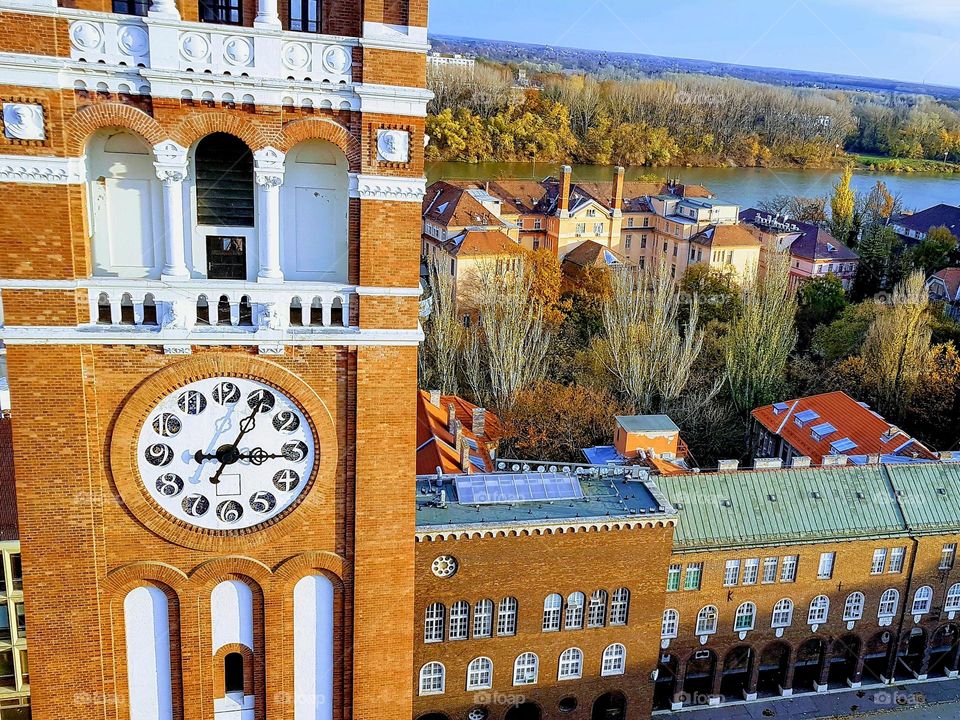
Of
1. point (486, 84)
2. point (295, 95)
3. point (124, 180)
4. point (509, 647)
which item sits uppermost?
point (486, 84)

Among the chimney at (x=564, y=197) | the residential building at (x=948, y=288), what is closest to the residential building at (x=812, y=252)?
the residential building at (x=948, y=288)

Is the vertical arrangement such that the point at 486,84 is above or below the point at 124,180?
above

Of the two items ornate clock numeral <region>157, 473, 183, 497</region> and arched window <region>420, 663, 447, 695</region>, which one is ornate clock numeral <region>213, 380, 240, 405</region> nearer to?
ornate clock numeral <region>157, 473, 183, 497</region>

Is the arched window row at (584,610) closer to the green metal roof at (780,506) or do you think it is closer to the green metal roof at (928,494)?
the green metal roof at (780,506)

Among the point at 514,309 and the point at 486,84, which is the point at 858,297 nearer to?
the point at 514,309

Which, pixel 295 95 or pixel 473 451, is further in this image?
pixel 473 451

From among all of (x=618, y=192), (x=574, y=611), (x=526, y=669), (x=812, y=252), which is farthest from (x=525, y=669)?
(x=812, y=252)

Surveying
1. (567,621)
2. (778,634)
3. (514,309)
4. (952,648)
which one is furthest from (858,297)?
(567,621)

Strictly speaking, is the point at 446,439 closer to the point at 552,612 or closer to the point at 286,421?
the point at 552,612

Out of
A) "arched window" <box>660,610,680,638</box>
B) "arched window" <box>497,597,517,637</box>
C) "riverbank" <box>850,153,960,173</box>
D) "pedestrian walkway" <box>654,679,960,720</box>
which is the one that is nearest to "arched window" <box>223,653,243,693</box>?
"arched window" <box>497,597,517,637</box>
